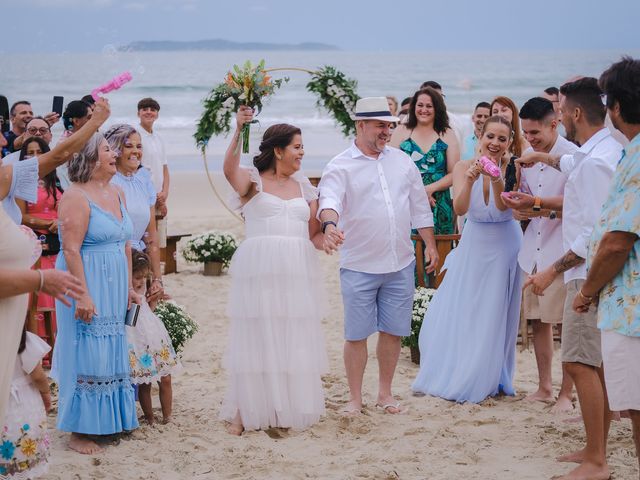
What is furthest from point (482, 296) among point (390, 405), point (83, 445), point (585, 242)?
point (83, 445)

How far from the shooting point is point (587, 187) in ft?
16.3

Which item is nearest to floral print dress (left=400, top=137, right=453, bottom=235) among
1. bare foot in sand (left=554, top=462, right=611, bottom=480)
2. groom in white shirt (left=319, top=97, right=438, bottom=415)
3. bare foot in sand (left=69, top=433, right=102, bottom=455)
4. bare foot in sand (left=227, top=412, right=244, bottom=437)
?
groom in white shirt (left=319, top=97, right=438, bottom=415)

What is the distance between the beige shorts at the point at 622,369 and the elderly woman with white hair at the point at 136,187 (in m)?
3.42

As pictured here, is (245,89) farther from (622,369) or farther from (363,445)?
(622,369)

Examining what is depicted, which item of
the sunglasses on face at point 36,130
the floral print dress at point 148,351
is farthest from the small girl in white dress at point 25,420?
the sunglasses on face at point 36,130

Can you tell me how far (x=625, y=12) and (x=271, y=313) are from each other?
115m

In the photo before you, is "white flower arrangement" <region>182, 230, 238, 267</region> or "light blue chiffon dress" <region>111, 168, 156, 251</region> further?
"white flower arrangement" <region>182, 230, 238, 267</region>

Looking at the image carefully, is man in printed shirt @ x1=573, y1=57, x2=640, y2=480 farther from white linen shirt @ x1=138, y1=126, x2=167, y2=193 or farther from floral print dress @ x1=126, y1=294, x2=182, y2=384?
white linen shirt @ x1=138, y1=126, x2=167, y2=193

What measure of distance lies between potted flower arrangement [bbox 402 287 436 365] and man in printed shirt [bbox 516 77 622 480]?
2639 millimetres

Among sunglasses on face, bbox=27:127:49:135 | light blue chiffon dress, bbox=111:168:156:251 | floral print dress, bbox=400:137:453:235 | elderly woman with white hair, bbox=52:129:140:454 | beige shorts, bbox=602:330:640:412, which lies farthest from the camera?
floral print dress, bbox=400:137:453:235

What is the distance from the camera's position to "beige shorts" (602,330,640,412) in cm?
402

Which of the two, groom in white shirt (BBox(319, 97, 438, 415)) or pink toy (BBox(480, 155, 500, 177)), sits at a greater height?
pink toy (BBox(480, 155, 500, 177))

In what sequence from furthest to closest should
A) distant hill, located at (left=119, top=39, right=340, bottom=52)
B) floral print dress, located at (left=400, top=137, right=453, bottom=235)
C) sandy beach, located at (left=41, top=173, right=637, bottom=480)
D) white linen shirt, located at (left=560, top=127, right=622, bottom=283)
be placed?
distant hill, located at (left=119, top=39, right=340, bottom=52)
floral print dress, located at (left=400, top=137, right=453, bottom=235)
sandy beach, located at (left=41, top=173, right=637, bottom=480)
white linen shirt, located at (left=560, top=127, right=622, bottom=283)

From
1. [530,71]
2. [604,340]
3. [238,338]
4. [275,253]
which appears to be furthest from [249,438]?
[530,71]
